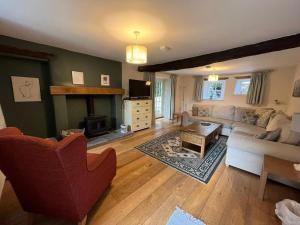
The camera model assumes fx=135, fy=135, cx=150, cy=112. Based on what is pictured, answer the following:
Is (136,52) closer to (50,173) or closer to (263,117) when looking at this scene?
(50,173)

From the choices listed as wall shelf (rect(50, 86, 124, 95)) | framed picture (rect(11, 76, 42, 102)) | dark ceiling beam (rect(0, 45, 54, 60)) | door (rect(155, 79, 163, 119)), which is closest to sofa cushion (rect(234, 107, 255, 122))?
door (rect(155, 79, 163, 119))

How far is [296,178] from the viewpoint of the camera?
1.49 meters

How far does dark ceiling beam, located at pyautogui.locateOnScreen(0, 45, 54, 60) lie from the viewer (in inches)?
89.9

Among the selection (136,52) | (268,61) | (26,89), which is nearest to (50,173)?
(136,52)

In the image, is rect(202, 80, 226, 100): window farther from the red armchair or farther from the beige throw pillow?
the red armchair

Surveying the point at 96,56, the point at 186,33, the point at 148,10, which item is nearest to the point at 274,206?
the point at 186,33

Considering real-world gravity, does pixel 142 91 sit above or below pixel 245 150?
above

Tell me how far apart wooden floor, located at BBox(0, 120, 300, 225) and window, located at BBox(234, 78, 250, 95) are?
3556 millimetres

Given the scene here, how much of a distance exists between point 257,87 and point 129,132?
14.1 ft

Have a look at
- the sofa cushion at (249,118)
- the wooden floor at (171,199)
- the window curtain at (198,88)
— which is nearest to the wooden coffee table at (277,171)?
the wooden floor at (171,199)

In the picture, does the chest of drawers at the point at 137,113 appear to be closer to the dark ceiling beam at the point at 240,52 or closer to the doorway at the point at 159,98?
the dark ceiling beam at the point at 240,52

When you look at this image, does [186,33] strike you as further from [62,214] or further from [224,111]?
[224,111]

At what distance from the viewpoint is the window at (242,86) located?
15.6 ft

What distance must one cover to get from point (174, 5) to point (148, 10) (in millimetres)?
285
